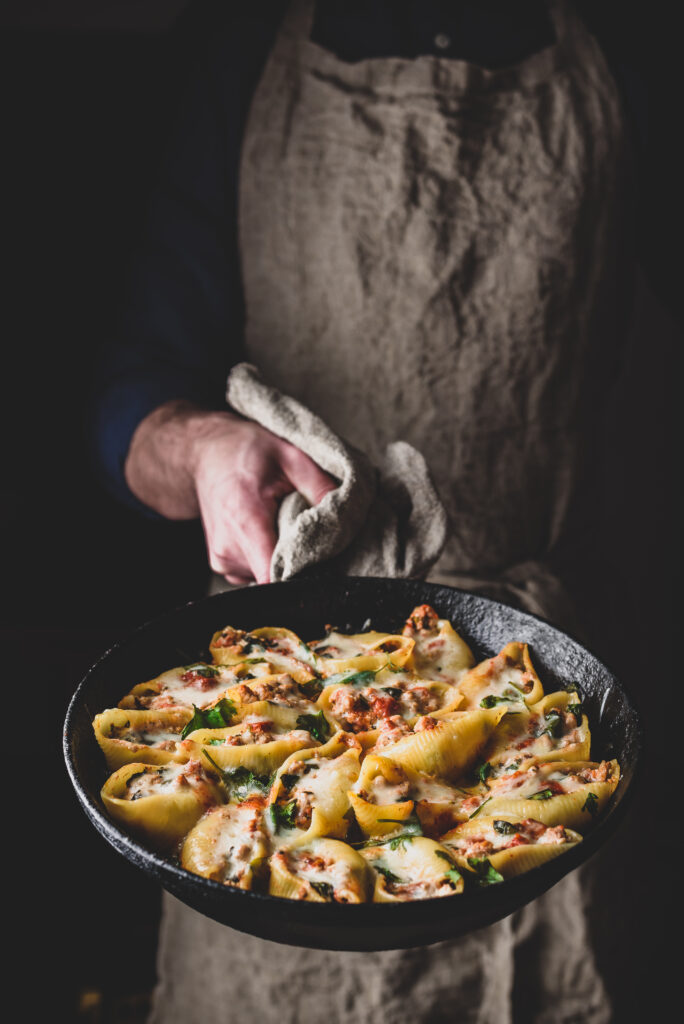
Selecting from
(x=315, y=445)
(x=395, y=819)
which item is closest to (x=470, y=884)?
(x=395, y=819)

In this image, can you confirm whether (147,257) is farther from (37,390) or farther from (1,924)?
(1,924)

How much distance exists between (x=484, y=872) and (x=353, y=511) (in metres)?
0.70

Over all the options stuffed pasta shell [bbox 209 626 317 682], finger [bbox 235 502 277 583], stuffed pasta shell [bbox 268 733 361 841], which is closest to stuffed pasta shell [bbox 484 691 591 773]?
stuffed pasta shell [bbox 268 733 361 841]

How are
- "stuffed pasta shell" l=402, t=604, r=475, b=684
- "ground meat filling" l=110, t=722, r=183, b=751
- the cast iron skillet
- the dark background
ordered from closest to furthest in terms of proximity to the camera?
the cast iron skillet → "ground meat filling" l=110, t=722, r=183, b=751 → "stuffed pasta shell" l=402, t=604, r=475, b=684 → the dark background

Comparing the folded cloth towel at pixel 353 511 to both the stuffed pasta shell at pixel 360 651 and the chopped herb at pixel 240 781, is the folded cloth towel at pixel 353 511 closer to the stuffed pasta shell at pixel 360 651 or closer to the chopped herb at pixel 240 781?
the stuffed pasta shell at pixel 360 651

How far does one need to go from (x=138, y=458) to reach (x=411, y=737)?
4.24 ft

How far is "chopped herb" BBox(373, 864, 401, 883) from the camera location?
105 centimetres

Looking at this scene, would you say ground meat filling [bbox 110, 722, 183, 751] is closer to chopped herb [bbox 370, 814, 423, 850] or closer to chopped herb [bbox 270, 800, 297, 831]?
chopped herb [bbox 270, 800, 297, 831]

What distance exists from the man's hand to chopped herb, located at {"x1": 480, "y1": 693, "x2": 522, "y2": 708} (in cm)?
48

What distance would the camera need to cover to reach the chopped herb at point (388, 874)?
1.05 metres

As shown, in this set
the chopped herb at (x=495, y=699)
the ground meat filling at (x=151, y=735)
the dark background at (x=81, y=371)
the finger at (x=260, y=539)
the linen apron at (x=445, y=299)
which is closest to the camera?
the ground meat filling at (x=151, y=735)

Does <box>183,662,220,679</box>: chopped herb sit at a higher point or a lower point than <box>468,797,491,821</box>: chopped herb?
higher

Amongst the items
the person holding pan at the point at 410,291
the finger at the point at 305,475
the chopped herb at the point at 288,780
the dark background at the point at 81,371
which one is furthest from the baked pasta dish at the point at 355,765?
the dark background at the point at 81,371

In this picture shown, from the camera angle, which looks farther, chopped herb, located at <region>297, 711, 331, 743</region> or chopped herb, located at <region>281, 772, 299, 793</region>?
chopped herb, located at <region>297, 711, 331, 743</region>
